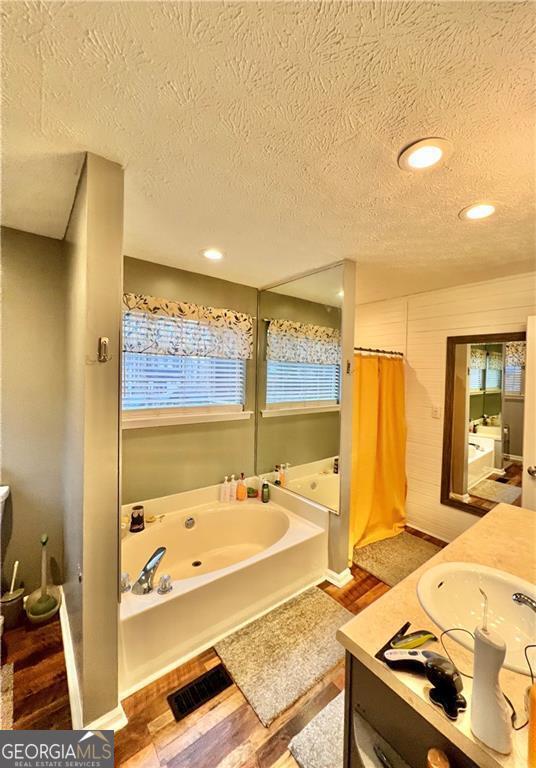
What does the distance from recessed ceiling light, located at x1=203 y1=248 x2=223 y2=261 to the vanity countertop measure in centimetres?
208

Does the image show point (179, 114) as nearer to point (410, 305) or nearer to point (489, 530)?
point (489, 530)

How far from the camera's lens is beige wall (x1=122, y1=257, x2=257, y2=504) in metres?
2.21

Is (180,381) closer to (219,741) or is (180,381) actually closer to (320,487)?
(320,487)

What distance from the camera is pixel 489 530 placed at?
1365 mm

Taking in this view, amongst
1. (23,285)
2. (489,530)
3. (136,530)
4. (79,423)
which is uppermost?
(23,285)

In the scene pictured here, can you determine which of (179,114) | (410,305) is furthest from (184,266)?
(410,305)

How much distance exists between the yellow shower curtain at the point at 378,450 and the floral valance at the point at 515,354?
88 cm

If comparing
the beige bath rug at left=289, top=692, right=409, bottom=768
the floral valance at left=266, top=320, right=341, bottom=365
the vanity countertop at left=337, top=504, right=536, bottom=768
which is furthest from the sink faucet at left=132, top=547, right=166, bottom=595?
the floral valance at left=266, top=320, right=341, bottom=365

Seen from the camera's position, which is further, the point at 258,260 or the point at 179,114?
the point at 258,260

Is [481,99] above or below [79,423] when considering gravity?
above

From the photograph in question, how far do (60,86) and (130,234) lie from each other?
0.96m

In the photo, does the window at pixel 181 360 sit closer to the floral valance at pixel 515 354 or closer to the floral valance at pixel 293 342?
the floral valance at pixel 293 342

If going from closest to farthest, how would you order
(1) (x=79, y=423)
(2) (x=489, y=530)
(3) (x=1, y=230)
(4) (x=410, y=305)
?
(1) (x=79, y=423) < (2) (x=489, y=530) < (3) (x=1, y=230) < (4) (x=410, y=305)

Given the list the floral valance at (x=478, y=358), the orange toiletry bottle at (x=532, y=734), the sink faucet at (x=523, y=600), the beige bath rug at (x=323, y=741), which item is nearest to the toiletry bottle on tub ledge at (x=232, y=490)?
the beige bath rug at (x=323, y=741)
